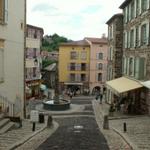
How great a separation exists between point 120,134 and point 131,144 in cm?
362

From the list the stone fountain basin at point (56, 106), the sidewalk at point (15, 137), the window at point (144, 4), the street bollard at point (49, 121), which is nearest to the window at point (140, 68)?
the window at point (144, 4)

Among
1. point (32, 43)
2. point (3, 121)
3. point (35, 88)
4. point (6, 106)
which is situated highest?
point (32, 43)

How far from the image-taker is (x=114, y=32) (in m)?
42.7

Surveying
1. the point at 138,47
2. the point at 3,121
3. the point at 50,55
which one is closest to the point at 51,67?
the point at 50,55

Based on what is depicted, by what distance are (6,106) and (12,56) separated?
10.5 ft

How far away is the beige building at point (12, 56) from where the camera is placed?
70.6 ft

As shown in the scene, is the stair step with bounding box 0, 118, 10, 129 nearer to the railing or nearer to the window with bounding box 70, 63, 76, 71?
the railing

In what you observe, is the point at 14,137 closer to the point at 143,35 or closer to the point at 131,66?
the point at 143,35

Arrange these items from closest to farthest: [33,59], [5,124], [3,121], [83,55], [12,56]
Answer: [5,124], [3,121], [12,56], [33,59], [83,55]

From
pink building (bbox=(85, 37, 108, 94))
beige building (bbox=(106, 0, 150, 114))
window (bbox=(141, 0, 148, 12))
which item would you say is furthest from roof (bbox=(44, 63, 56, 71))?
window (bbox=(141, 0, 148, 12))

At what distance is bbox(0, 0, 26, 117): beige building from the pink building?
48.8 m

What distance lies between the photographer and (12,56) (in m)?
23.7

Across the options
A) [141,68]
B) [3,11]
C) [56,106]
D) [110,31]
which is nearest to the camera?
[3,11]

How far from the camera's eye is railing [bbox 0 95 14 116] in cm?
2141
